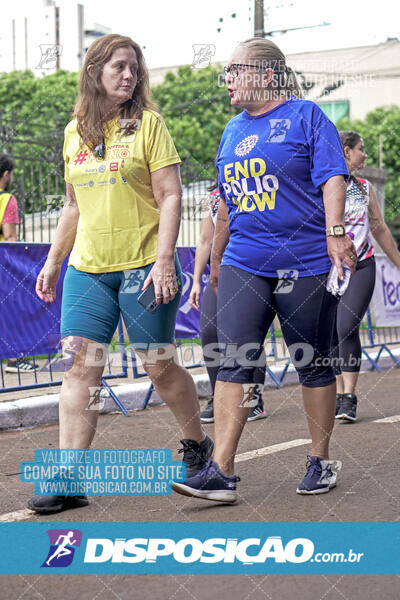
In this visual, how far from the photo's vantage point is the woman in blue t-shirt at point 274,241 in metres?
4.02

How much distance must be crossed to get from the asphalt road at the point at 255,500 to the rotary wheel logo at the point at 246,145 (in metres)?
1.51

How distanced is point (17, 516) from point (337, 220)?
5.95ft

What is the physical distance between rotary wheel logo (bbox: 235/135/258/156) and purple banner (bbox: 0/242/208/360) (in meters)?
3.08

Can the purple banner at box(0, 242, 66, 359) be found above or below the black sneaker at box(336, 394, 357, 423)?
above

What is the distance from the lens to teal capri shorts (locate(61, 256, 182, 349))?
4070 millimetres

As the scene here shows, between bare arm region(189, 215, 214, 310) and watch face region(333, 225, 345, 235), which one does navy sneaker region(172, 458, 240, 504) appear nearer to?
watch face region(333, 225, 345, 235)

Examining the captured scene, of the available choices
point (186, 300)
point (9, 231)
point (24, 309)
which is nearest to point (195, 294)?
point (24, 309)

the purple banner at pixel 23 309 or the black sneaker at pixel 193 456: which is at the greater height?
the purple banner at pixel 23 309

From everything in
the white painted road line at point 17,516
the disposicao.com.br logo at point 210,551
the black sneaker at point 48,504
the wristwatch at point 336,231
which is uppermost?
the wristwatch at point 336,231

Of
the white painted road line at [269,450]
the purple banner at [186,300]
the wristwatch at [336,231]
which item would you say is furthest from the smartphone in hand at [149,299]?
the purple banner at [186,300]

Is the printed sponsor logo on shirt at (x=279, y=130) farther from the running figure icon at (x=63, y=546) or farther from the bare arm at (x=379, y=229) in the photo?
the bare arm at (x=379, y=229)

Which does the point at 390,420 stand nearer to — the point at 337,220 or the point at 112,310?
the point at 337,220

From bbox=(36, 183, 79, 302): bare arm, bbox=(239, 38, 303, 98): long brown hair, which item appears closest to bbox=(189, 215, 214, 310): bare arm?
bbox=(36, 183, 79, 302): bare arm

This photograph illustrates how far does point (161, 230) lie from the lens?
160 inches
